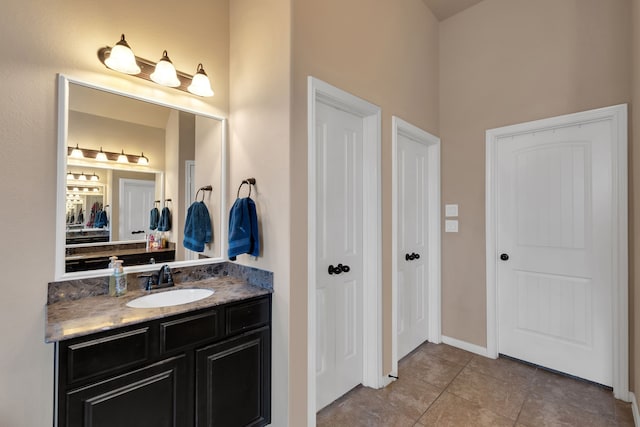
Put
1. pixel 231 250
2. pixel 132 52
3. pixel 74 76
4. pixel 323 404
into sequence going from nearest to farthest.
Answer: pixel 74 76 < pixel 132 52 < pixel 231 250 < pixel 323 404

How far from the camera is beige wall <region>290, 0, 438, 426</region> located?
5.46 feet

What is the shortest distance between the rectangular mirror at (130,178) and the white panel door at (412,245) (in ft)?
5.22

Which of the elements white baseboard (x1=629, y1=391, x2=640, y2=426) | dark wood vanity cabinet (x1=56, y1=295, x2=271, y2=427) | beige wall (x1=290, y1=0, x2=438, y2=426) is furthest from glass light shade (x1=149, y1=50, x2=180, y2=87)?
white baseboard (x1=629, y1=391, x2=640, y2=426)

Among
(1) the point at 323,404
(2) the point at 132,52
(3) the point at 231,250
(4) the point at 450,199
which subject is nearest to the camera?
(2) the point at 132,52

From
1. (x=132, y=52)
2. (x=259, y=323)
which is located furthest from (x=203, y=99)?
(x=259, y=323)

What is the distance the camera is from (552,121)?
238 cm

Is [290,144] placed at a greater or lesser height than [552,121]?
lesser

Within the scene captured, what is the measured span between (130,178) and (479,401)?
2883mm

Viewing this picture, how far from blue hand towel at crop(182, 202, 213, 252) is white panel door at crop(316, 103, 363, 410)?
825 millimetres

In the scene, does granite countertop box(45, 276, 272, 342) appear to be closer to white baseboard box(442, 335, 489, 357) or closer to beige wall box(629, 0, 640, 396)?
white baseboard box(442, 335, 489, 357)

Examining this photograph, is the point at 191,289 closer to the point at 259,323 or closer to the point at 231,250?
the point at 231,250

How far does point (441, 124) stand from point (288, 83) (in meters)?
2.07

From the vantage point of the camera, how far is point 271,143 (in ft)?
5.69

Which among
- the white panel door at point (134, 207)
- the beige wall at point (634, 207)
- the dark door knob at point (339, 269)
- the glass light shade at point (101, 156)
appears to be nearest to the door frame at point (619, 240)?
the beige wall at point (634, 207)
